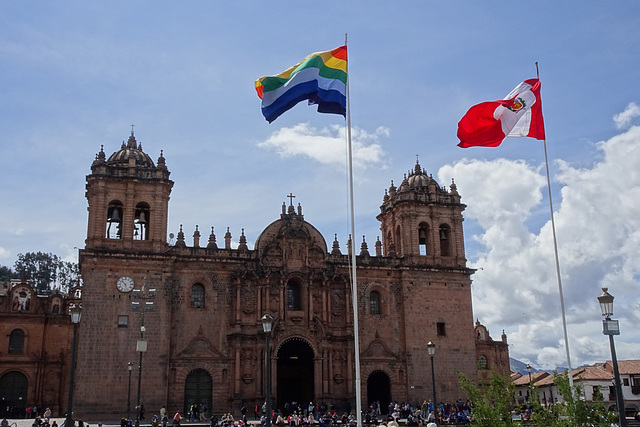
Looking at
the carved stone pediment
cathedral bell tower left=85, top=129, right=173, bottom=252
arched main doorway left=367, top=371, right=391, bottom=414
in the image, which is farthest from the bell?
arched main doorway left=367, top=371, right=391, bottom=414

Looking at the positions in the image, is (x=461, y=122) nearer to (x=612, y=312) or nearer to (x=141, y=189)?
(x=612, y=312)

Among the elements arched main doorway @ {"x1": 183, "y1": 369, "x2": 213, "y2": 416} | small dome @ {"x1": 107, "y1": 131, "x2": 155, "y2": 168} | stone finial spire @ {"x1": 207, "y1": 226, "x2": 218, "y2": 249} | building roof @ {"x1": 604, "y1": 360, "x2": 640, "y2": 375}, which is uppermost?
small dome @ {"x1": 107, "y1": 131, "x2": 155, "y2": 168}

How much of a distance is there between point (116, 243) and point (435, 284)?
851 inches

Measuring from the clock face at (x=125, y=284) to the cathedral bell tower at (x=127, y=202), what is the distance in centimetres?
190

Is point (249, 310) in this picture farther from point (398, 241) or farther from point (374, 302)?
point (398, 241)

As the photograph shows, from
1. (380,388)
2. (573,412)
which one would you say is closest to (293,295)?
(380,388)

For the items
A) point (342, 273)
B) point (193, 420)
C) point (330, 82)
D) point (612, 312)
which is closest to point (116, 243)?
point (193, 420)

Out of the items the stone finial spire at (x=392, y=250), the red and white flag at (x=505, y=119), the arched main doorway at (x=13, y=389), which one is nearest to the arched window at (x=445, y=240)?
the stone finial spire at (x=392, y=250)

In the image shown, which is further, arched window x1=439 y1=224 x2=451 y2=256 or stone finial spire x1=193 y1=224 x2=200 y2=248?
arched window x1=439 y1=224 x2=451 y2=256

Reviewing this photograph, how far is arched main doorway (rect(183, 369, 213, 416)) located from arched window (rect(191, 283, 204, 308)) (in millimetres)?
4083

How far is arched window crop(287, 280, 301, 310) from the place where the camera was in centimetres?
Answer: 4419

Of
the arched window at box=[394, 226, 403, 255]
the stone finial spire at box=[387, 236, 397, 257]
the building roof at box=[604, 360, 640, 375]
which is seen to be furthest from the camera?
the building roof at box=[604, 360, 640, 375]

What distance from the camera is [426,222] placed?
48.5 meters

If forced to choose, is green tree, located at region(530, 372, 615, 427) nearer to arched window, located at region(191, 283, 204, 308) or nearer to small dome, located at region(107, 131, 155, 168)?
arched window, located at region(191, 283, 204, 308)
